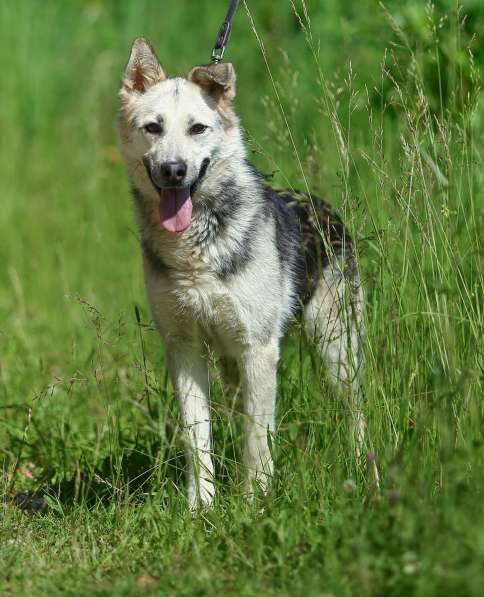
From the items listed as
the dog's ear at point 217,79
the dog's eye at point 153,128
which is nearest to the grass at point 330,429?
the dog's ear at point 217,79

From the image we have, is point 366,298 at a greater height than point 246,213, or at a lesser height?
lesser

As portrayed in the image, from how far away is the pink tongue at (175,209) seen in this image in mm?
4047

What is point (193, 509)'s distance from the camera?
3.85m

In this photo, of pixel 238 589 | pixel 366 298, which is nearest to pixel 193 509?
pixel 238 589

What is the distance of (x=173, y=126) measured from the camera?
4.05m

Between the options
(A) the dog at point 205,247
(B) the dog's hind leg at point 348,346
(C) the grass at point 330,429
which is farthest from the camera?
(A) the dog at point 205,247

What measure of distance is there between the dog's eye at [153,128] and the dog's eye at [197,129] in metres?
0.13

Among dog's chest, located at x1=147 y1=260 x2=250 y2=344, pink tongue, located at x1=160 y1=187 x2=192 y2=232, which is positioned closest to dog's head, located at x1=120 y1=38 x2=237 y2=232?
pink tongue, located at x1=160 y1=187 x2=192 y2=232

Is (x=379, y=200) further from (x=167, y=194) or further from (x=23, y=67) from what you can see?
(x=23, y=67)

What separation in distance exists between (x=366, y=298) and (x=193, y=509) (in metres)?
1.13

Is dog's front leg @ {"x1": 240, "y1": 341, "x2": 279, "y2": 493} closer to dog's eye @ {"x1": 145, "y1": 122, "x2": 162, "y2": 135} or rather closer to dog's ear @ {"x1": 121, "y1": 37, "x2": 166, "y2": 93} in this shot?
dog's eye @ {"x1": 145, "y1": 122, "x2": 162, "y2": 135}

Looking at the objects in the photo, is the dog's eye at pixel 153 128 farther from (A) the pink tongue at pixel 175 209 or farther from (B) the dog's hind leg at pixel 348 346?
(B) the dog's hind leg at pixel 348 346

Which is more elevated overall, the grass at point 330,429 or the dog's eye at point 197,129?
the dog's eye at point 197,129

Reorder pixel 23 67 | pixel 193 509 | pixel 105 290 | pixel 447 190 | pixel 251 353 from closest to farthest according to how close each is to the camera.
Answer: pixel 447 190
pixel 193 509
pixel 251 353
pixel 105 290
pixel 23 67
